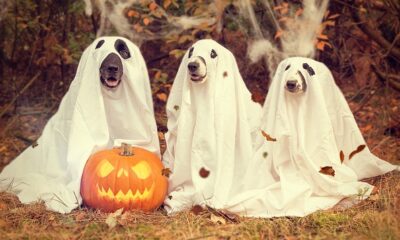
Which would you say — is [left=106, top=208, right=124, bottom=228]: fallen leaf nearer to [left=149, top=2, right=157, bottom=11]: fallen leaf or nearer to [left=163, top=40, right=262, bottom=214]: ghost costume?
[left=163, top=40, right=262, bottom=214]: ghost costume

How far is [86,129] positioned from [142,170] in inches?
25.9

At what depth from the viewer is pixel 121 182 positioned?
4344mm

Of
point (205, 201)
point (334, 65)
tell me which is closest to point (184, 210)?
point (205, 201)

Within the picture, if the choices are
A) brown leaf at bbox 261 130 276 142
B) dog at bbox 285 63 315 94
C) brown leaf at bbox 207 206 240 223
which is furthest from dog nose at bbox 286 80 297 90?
brown leaf at bbox 207 206 240 223

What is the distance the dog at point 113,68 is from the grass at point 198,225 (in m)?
1.11

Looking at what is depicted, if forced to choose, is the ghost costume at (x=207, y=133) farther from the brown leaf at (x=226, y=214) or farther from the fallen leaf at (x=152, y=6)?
the fallen leaf at (x=152, y=6)

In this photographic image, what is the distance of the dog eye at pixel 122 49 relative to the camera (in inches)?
190

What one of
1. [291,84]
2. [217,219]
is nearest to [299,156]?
[291,84]

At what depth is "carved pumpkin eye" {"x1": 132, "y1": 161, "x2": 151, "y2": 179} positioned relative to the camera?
4.41 metres

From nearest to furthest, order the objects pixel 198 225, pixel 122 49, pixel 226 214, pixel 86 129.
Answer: pixel 198 225 < pixel 226 214 < pixel 86 129 < pixel 122 49

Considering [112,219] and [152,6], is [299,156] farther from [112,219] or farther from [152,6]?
[152,6]

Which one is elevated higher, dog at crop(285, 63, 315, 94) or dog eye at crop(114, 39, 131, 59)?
dog eye at crop(114, 39, 131, 59)

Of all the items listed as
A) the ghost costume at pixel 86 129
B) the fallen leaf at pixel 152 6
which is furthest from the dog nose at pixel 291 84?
the fallen leaf at pixel 152 6

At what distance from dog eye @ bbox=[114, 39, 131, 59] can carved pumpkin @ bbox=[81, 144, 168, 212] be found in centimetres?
84
